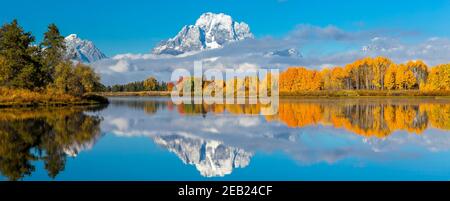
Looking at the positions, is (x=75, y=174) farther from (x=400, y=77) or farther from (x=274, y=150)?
(x=400, y=77)

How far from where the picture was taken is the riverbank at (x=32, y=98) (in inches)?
1746

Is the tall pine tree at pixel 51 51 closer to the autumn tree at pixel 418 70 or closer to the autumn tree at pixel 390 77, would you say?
the autumn tree at pixel 390 77

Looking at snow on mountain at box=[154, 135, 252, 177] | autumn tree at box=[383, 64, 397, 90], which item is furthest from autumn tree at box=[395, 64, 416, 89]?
snow on mountain at box=[154, 135, 252, 177]

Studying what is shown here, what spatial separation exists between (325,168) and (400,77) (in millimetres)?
111498

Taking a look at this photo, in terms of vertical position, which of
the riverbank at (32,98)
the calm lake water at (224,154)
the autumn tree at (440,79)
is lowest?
the calm lake water at (224,154)

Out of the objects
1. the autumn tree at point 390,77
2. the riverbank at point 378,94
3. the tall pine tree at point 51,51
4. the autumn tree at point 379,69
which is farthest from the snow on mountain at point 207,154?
the autumn tree at point 379,69

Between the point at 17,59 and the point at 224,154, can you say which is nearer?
the point at 224,154

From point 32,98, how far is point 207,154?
3766 cm

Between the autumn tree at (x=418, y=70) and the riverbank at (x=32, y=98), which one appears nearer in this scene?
the riverbank at (x=32, y=98)

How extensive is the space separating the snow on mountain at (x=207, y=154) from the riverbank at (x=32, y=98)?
3095 cm

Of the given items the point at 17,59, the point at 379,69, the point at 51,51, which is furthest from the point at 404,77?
the point at 17,59

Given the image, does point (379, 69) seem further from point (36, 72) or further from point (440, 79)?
point (36, 72)

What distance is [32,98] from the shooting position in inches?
1839

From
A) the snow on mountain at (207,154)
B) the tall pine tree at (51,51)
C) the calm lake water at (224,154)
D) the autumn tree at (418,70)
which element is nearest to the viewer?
the calm lake water at (224,154)
